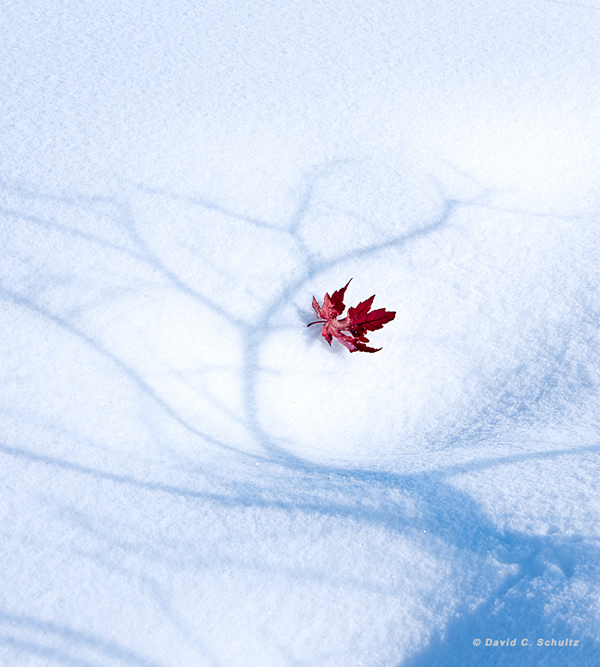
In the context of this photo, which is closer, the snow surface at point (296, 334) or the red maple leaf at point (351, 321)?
the snow surface at point (296, 334)

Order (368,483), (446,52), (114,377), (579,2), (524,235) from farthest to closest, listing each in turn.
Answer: (579,2)
(446,52)
(524,235)
(114,377)
(368,483)

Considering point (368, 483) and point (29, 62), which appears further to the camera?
point (29, 62)

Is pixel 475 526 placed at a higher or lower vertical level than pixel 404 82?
lower

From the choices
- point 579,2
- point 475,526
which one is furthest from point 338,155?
point 579,2

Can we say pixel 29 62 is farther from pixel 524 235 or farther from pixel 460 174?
pixel 524 235
